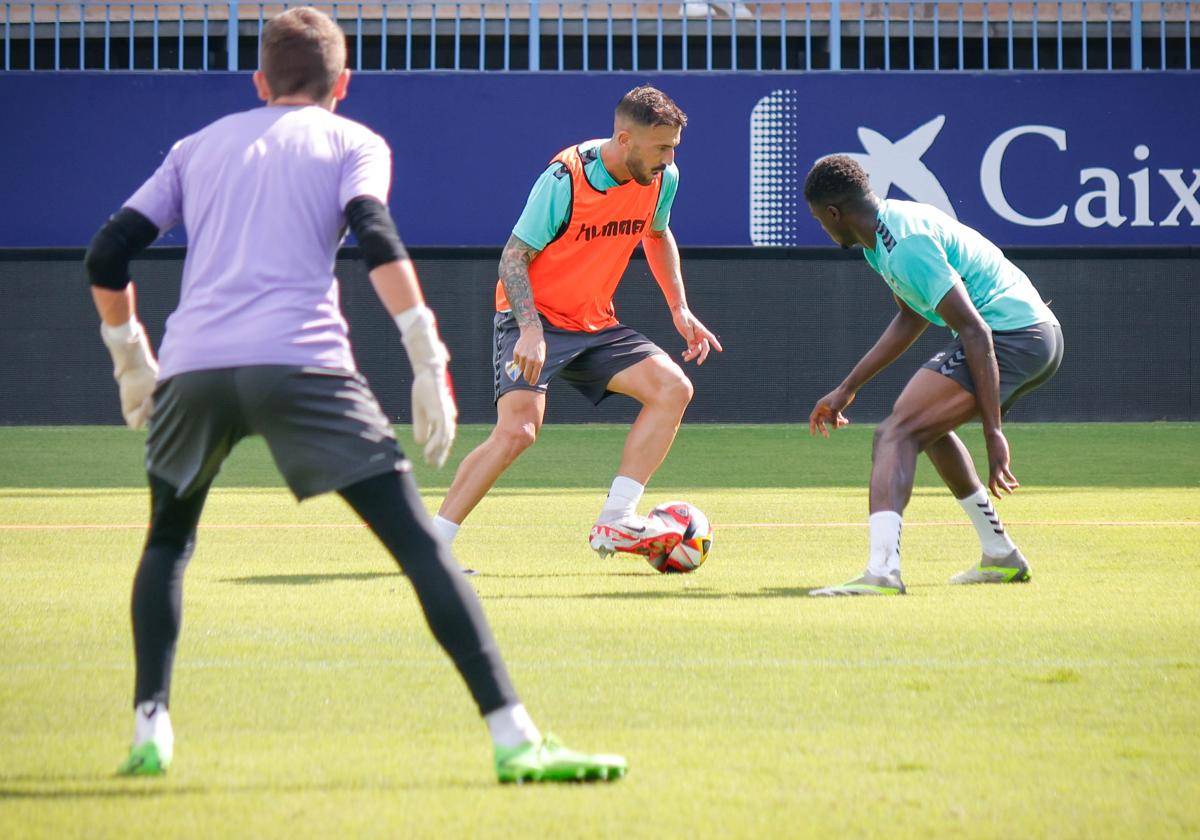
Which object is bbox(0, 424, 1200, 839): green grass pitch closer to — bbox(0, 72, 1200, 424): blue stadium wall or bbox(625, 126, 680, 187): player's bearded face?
bbox(625, 126, 680, 187): player's bearded face

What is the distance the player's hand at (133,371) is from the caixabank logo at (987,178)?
16.6 metres

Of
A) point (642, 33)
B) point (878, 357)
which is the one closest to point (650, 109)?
point (878, 357)

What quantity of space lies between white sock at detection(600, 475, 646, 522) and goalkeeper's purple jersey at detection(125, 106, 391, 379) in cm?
392

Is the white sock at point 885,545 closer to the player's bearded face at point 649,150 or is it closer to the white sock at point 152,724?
the player's bearded face at point 649,150

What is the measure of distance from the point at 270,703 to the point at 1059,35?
18396 mm

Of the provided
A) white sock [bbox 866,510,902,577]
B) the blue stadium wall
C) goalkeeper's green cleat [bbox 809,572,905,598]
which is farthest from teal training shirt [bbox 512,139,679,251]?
the blue stadium wall

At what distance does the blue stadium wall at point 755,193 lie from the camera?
2031 cm

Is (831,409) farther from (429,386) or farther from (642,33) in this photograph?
(642,33)

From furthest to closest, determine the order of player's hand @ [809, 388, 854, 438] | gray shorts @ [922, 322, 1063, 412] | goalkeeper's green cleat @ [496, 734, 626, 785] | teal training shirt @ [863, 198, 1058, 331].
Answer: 1. player's hand @ [809, 388, 854, 438]
2. gray shorts @ [922, 322, 1063, 412]
3. teal training shirt @ [863, 198, 1058, 331]
4. goalkeeper's green cleat @ [496, 734, 626, 785]

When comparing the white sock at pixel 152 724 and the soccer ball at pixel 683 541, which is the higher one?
the white sock at pixel 152 724

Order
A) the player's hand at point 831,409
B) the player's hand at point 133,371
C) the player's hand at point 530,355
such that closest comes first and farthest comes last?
the player's hand at point 133,371
the player's hand at point 530,355
the player's hand at point 831,409

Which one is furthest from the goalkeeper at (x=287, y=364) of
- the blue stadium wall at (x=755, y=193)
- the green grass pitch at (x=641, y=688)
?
the blue stadium wall at (x=755, y=193)

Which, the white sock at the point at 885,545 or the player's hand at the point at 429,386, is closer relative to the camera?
the player's hand at the point at 429,386

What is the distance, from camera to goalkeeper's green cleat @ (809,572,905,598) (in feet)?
22.3
